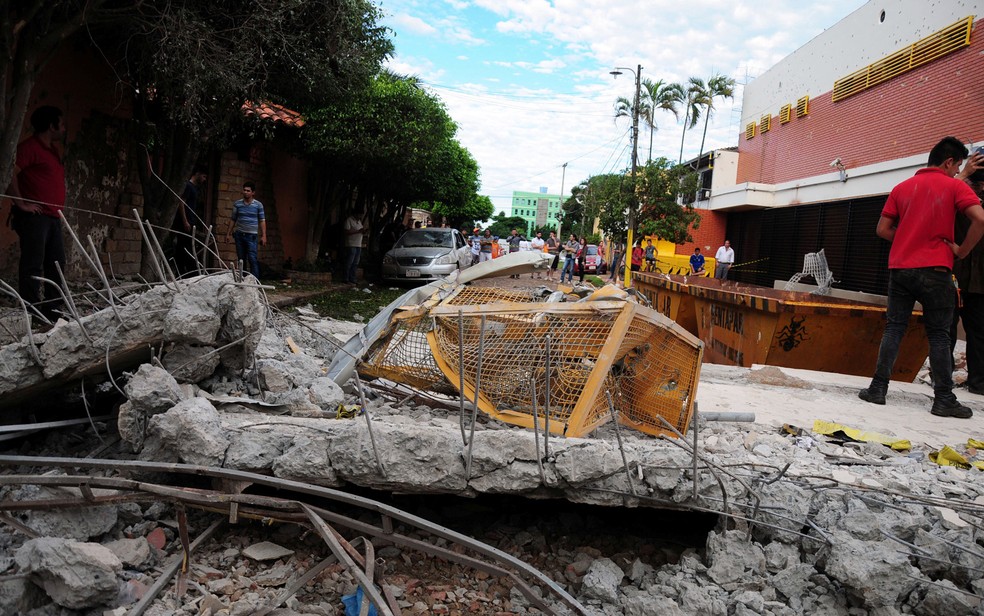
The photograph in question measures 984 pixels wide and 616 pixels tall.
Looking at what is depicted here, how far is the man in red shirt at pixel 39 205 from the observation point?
197 inches

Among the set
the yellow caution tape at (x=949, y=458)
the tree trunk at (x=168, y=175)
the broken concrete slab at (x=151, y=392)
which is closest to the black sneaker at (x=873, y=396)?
the yellow caution tape at (x=949, y=458)

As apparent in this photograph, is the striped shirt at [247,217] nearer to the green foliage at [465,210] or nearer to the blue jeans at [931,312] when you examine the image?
the blue jeans at [931,312]

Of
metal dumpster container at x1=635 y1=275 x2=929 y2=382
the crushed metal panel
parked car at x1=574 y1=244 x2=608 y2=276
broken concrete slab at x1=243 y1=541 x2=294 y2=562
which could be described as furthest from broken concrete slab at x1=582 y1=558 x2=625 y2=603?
parked car at x1=574 y1=244 x2=608 y2=276

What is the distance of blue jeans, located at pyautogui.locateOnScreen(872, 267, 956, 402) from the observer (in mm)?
4484

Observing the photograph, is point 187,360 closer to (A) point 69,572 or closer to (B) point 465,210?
(A) point 69,572

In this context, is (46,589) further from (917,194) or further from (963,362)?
(963,362)

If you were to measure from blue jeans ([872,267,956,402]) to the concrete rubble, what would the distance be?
5.40ft

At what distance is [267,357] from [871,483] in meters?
3.17

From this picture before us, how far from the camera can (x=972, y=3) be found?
12.0m

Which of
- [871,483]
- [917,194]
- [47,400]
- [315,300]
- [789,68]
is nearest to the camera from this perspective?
[871,483]

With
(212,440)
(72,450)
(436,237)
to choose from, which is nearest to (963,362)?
(212,440)

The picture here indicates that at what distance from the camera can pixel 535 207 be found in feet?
479

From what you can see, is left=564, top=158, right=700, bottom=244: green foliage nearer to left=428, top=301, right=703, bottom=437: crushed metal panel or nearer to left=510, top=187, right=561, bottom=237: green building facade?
left=428, top=301, right=703, bottom=437: crushed metal panel

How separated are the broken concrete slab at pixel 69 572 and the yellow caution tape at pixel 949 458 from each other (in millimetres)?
3882
